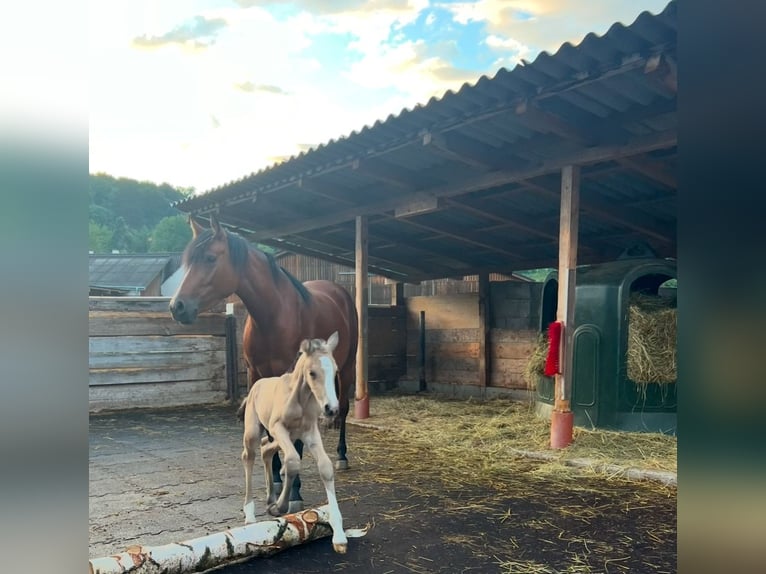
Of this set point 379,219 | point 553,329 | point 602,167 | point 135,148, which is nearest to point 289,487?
point 135,148

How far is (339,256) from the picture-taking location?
975 cm

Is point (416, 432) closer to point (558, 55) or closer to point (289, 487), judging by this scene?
point (289, 487)

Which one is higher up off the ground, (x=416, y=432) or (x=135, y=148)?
(x=135, y=148)

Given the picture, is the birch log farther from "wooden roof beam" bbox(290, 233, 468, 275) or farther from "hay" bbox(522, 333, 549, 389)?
"wooden roof beam" bbox(290, 233, 468, 275)

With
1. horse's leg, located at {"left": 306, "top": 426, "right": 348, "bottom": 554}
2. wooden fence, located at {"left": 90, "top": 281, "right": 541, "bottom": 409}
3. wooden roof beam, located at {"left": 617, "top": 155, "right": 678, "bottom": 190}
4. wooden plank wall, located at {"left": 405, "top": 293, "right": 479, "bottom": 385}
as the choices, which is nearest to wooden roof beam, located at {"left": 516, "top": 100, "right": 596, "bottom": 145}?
wooden roof beam, located at {"left": 617, "top": 155, "right": 678, "bottom": 190}

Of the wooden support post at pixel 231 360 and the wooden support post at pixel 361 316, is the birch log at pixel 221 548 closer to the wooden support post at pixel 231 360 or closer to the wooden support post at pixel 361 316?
the wooden support post at pixel 361 316

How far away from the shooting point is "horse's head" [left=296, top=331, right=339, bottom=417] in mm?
2676

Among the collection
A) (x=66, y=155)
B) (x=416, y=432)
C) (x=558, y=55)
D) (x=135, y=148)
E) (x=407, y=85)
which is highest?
(x=558, y=55)

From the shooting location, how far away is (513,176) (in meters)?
5.73

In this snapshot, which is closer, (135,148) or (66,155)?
(66,155)

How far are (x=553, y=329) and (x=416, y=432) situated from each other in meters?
2.10

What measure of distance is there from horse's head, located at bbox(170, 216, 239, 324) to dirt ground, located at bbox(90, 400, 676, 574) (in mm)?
1298

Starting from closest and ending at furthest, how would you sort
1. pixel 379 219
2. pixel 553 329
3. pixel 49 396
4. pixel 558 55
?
1. pixel 49 396
2. pixel 558 55
3. pixel 553 329
4. pixel 379 219

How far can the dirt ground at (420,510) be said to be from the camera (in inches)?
116
